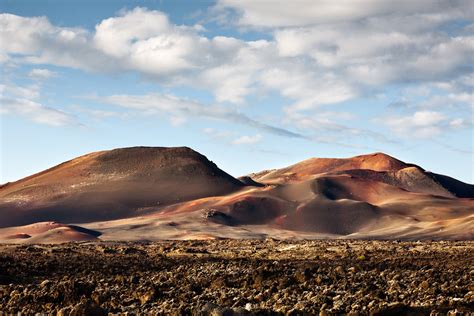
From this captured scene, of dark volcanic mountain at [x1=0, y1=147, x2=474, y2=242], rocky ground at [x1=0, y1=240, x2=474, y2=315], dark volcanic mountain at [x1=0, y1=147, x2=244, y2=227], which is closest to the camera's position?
rocky ground at [x1=0, y1=240, x2=474, y2=315]

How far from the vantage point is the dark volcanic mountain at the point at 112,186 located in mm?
129625

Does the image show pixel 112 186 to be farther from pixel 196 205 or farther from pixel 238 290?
pixel 238 290

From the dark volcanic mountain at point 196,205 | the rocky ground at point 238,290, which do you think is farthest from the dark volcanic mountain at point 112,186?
the rocky ground at point 238,290

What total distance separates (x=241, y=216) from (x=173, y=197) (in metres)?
21.2

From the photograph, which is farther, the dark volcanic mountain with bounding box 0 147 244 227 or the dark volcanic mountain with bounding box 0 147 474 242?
the dark volcanic mountain with bounding box 0 147 244 227

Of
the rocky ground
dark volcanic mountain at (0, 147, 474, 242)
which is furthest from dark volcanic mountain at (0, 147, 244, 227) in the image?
the rocky ground

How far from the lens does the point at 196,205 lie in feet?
430

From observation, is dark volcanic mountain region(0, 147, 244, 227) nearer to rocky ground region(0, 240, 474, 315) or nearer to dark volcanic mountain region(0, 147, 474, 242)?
dark volcanic mountain region(0, 147, 474, 242)

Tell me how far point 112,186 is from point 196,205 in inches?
756

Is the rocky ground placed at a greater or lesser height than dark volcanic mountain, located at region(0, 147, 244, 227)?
lesser

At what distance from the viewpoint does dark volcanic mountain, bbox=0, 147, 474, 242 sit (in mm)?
101938

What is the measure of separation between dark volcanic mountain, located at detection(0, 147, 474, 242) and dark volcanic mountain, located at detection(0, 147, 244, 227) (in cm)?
18

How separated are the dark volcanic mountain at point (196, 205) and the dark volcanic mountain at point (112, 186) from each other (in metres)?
0.18

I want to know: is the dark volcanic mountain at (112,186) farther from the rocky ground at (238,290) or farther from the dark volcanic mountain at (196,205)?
the rocky ground at (238,290)
